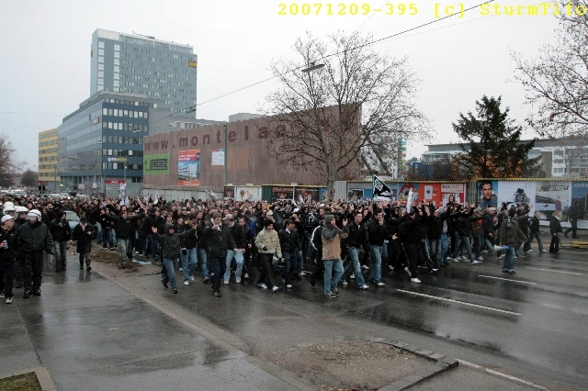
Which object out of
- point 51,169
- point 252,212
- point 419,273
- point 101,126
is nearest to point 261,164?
point 252,212

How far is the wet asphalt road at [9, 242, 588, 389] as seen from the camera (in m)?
6.38

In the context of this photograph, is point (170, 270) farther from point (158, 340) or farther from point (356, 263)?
point (356, 263)

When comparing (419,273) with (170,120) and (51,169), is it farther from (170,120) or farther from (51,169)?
(51,169)

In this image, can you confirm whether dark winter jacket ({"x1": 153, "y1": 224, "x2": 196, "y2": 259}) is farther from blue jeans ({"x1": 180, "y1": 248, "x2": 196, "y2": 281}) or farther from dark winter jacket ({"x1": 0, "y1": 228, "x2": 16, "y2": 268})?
dark winter jacket ({"x1": 0, "y1": 228, "x2": 16, "y2": 268})

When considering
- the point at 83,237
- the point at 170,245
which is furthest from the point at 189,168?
the point at 170,245

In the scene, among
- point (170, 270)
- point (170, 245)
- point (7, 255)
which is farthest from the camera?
point (170, 245)

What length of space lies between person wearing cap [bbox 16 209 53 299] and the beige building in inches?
5457

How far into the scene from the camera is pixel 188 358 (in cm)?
615

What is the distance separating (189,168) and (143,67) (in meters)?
130

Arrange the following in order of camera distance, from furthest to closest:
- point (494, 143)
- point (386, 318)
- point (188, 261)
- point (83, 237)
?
1. point (494, 143)
2. point (83, 237)
3. point (188, 261)
4. point (386, 318)

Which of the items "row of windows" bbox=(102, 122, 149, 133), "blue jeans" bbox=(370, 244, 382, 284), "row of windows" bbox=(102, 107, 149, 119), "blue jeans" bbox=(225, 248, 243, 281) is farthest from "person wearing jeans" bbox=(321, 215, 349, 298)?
"row of windows" bbox=(102, 107, 149, 119)

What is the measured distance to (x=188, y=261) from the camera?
1192cm

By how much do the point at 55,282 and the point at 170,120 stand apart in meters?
104

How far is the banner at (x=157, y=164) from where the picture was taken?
63.1 metres
